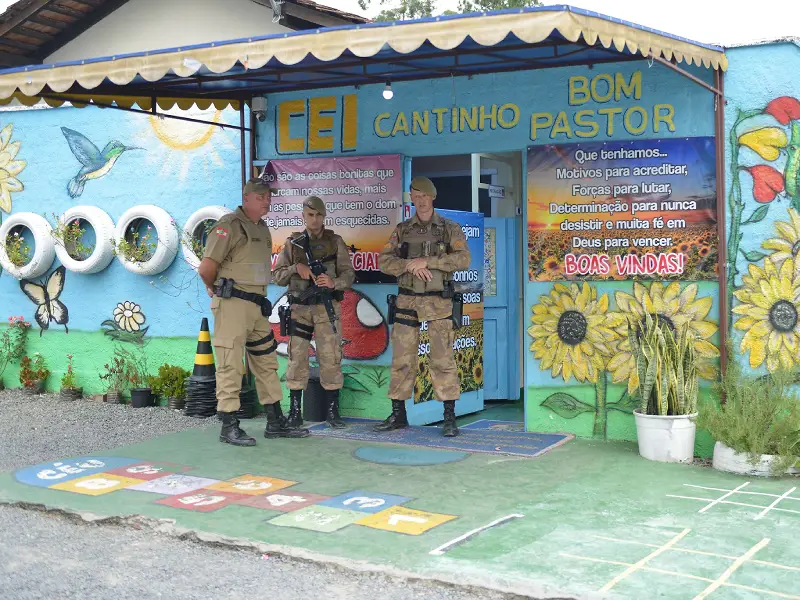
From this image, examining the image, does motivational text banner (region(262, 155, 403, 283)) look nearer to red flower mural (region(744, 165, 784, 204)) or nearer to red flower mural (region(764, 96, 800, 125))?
red flower mural (region(744, 165, 784, 204))

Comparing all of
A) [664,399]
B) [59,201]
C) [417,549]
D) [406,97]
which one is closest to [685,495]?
[664,399]

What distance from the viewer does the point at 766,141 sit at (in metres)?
7.27

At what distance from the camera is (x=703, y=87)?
24.6 feet

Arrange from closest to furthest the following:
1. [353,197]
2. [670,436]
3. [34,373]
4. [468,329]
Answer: [670,436]
[353,197]
[468,329]
[34,373]

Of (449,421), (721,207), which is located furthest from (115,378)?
(721,207)

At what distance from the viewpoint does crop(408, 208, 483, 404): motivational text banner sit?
878cm

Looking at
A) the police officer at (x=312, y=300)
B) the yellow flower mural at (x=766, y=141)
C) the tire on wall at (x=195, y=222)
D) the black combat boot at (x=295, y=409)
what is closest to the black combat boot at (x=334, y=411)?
the police officer at (x=312, y=300)

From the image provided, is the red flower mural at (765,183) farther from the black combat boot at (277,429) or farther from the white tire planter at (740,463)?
the black combat boot at (277,429)

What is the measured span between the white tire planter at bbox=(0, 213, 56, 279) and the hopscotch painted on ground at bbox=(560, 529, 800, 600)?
765 cm

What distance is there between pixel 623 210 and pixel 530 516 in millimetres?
2976

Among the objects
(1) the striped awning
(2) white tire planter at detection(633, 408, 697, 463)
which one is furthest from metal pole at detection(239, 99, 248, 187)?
(2) white tire planter at detection(633, 408, 697, 463)

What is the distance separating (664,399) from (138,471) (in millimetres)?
3886

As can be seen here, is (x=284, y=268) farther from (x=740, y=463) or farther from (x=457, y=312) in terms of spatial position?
(x=740, y=463)

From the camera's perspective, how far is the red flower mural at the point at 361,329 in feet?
29.2
